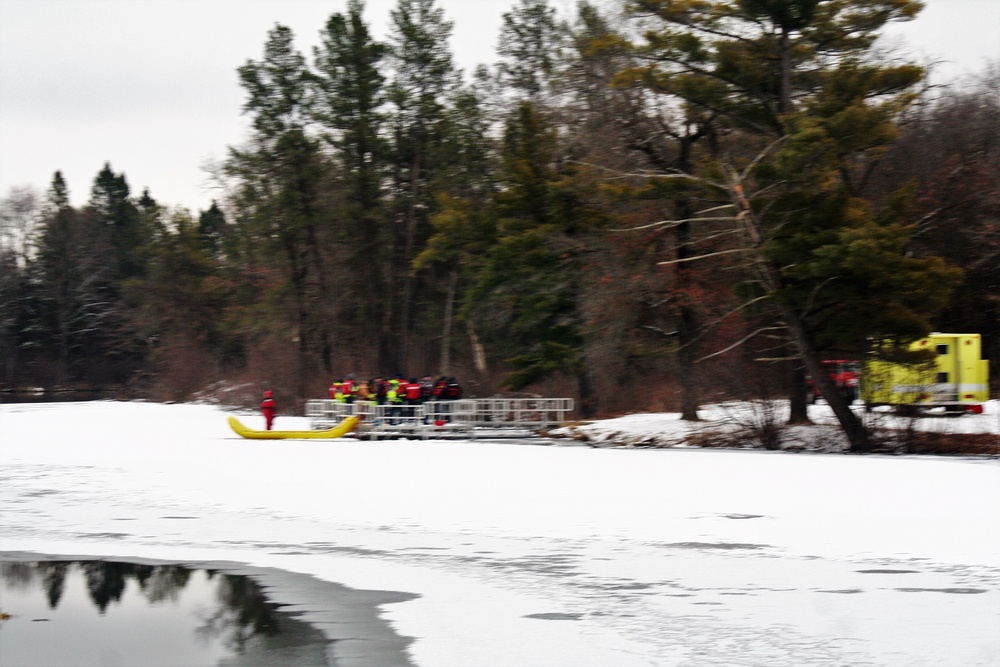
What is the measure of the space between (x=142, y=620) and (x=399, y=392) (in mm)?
23740

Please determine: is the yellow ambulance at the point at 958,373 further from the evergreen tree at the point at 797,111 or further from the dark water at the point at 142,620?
the dark water at the point at 142,620

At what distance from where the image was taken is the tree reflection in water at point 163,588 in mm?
8219

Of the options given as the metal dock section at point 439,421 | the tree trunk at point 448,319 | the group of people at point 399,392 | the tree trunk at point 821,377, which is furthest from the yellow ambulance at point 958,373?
the tree trunk at point 448,319

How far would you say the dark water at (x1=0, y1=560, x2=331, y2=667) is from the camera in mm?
7387

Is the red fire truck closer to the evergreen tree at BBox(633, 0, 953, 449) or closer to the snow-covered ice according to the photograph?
the evergreen tree at BBox(633, 0, 953, 449)

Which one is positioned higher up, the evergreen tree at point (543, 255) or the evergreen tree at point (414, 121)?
the evergreen tree at point (414, 121)

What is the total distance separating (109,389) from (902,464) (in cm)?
7309

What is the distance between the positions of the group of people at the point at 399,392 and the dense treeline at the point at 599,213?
4.55 m

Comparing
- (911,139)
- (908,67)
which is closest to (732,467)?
(908,67)

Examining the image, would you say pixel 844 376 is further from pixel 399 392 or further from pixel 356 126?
pixel 356 126

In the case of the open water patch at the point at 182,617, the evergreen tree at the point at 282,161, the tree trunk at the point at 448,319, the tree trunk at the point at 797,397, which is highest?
the evergreen tree at the point at 282,161

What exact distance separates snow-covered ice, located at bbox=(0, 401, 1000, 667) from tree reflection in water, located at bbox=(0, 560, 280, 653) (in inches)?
27.9

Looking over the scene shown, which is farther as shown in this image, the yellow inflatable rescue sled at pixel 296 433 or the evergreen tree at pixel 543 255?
the evergreen tree at pixel 543 255

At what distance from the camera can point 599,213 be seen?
33.0 m
